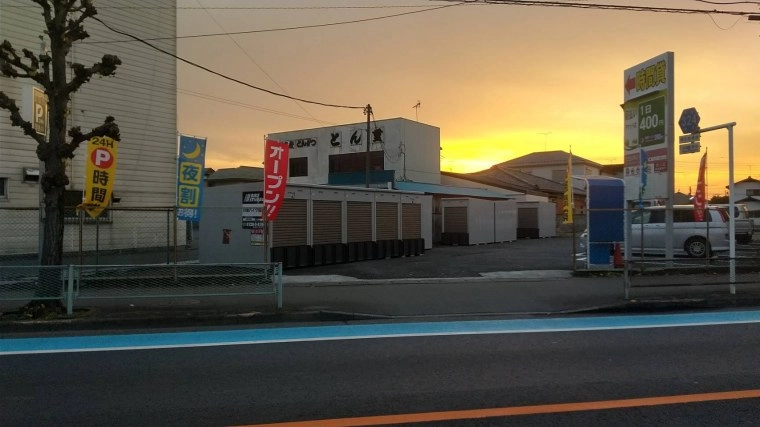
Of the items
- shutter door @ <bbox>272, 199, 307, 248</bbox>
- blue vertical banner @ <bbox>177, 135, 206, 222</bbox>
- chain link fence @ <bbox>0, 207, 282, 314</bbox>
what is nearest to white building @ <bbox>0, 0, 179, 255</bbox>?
chain link fence @ <bbox>0, 207, 282, 314</bbox>

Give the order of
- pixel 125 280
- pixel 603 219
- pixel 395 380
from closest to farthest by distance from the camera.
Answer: pixel 395 380 → pixel 125 280 → pixel 603 219

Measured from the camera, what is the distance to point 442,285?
1265 cm

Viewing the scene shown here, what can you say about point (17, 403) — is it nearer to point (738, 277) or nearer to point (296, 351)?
point (296, 351)

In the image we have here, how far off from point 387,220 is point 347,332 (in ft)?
40.8

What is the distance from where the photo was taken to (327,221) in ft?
58.4

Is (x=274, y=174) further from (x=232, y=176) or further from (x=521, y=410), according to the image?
(x=232, y=176)

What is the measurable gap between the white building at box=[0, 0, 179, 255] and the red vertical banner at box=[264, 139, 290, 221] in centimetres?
1029

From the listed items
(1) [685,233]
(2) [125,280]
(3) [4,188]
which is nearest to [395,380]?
(2) [125,280]

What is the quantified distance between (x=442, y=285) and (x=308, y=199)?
6.11 meters

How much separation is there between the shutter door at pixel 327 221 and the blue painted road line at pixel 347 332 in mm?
8695

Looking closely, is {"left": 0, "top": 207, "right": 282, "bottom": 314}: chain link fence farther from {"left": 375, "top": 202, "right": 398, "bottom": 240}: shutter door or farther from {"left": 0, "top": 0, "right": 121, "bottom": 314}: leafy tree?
{"left": 375, "top": 202, "right": 398, "bottom": 240}: shutter door

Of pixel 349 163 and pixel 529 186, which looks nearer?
pixel 349 163

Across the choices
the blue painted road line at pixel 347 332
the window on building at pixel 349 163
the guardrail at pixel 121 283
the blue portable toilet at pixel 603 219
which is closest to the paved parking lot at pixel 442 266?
the blue portable toilet at pixel 603 219

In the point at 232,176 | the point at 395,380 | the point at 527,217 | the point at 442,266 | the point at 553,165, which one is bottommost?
the point at 395,380
